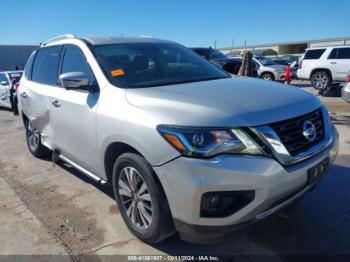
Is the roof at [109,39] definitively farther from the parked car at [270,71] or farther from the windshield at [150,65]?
the parked car at [270,71]

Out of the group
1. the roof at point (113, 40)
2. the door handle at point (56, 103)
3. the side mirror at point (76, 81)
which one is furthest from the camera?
the door handle at point (56, 103)

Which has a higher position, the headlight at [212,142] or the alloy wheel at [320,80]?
the headlight at [212,142]

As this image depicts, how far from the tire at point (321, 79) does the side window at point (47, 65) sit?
12.5 metres

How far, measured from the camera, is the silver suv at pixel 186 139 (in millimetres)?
2287

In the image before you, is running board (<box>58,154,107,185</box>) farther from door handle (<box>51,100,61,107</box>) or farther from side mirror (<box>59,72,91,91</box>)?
side mirror (<box>59,72,91,91</box>)

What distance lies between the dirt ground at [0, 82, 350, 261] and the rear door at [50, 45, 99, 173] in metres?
0.52

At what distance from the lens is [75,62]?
3.79 metres

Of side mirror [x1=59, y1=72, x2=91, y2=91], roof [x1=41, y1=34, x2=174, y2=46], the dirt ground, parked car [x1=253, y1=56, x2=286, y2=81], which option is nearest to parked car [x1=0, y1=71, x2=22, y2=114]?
the dirt ground

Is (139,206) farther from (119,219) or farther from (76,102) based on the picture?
(76,102)

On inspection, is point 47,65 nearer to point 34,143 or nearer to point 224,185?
point 34,143

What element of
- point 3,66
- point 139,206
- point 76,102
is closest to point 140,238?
point 139,206

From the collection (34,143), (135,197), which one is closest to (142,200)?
(135,197)

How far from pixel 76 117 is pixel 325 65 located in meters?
13.3

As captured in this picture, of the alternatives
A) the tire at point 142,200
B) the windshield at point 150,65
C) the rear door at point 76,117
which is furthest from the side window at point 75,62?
the tire at point 142,200
